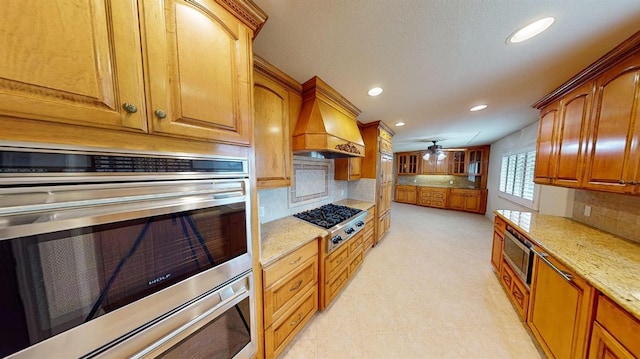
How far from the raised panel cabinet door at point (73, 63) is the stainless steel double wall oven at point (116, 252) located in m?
0.12

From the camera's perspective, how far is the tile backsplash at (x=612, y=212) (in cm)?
159

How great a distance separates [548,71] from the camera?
1.61 m

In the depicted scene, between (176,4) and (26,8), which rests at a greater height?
(176,4)

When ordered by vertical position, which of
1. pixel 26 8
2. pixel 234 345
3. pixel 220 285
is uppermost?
pixel 26 8

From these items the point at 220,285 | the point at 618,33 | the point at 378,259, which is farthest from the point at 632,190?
the point at 220,285

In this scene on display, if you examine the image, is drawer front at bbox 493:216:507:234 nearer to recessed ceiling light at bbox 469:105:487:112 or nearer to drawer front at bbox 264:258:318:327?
recessed ceiling light at bbox 469:105:487:112

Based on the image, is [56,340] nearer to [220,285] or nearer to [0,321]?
[0,321]

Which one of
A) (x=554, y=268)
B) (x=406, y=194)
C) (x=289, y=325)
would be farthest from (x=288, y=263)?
(x=406, y=194)

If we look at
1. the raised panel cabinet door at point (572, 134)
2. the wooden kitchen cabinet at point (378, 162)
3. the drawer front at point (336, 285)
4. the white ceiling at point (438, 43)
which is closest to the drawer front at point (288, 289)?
the drawer front at point (336, 285)

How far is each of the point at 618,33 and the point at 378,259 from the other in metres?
3.05

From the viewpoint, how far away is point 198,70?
85cm

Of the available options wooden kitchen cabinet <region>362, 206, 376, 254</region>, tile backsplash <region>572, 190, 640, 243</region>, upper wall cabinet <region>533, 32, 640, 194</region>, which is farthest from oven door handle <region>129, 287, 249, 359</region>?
tile backsplash <region>572, 190, 640, 243</region>

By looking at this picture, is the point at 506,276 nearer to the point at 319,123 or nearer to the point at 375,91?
the point at 375,91

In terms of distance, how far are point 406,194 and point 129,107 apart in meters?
7.87
